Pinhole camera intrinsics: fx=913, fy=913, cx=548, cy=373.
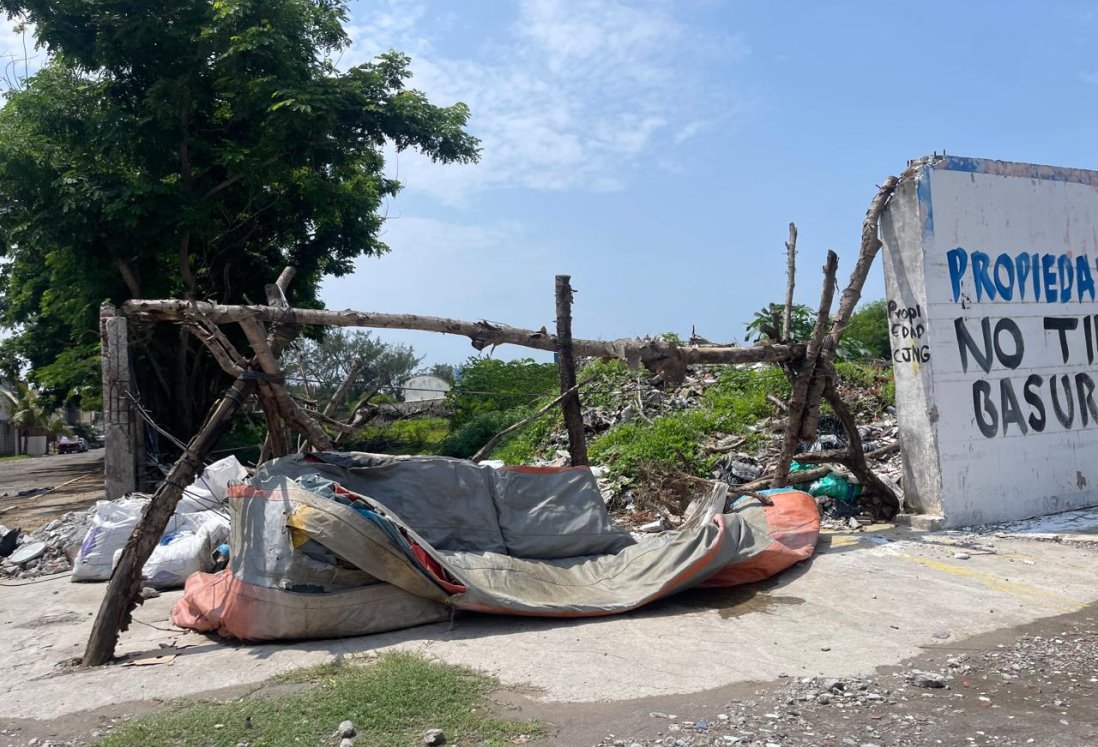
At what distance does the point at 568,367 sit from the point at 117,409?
5141 mm

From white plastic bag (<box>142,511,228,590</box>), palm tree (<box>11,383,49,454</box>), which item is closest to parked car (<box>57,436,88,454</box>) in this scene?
palm tree (<box>11,383,49,454</box>)

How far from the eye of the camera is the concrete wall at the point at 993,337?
811cm

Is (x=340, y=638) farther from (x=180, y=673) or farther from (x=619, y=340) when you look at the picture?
(x=619, y=340)

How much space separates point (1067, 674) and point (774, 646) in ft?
4.85

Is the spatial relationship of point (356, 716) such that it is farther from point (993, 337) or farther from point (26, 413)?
point (26, 413)

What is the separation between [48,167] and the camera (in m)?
14.7

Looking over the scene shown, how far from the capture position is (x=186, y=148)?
51.6 ft

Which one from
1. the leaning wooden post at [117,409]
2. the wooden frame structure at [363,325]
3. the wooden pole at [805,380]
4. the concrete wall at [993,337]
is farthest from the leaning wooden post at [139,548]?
the concrete wall at [993,337]

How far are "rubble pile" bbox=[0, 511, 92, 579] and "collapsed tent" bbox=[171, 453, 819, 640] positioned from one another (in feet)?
12.0

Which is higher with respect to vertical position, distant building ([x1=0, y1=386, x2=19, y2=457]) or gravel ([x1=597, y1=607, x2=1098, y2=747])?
distant building ([x1=0, y1=386, x2=19, y2=457])

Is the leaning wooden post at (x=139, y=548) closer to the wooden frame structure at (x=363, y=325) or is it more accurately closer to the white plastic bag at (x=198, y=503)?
the wooden frame structure at (x=363, y=325)

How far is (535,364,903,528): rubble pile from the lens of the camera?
890 cm

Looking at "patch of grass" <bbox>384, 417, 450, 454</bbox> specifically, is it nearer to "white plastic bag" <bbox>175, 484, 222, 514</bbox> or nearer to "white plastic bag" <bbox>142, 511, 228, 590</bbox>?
"white plastic bag" <bbox>175, 484, 222, 514</bbox>

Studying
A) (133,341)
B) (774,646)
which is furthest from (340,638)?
(133,341)
